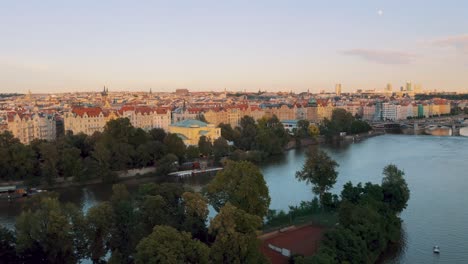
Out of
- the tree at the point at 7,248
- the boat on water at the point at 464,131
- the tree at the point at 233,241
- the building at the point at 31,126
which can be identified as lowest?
the boat on water at the point at 464,131

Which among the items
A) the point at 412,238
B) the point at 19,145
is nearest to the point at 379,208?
the point at 412,238

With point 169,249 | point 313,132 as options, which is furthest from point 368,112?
point 169,249

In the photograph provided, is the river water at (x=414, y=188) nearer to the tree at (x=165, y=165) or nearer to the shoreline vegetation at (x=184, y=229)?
the shoreline vegetation at (x=184, y=229)

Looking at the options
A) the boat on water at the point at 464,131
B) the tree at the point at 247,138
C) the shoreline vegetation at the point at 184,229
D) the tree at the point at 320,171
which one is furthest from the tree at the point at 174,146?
the boat on water at the point at 464,131

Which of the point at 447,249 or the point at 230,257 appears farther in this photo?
the point at 447,249

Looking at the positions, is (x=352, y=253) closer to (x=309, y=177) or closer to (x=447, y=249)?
(x=447, y=249)

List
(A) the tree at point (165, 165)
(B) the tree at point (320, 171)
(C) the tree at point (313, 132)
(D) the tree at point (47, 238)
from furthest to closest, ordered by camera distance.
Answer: (C) the tree at point (313, 132)
(A) the tree at point (165, 165)
(B) the tree at point (320, 171)
(D) the tree at point (47, 238)
